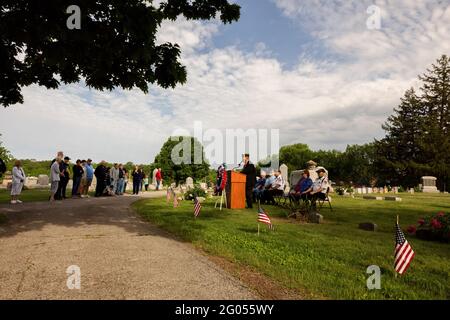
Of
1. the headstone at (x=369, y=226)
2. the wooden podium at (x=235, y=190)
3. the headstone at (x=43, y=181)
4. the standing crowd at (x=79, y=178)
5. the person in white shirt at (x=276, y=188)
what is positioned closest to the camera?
the headstone at (x=369, y=226)

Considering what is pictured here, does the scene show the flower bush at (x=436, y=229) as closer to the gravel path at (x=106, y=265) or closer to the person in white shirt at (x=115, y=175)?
the gravel path at (x=106, y=265)

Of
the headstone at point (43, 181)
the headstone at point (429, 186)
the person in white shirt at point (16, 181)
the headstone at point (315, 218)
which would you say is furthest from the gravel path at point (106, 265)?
the headstone at point (429, 186)

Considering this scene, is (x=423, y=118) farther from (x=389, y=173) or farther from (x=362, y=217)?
(x=362, y=217)

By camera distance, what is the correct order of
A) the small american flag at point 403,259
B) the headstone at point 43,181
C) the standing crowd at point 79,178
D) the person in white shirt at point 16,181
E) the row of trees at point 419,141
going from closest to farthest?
the small american flag at point 403,259 < the person in white shirt at point 16,181 < the standing crowd at point 79,178 < the headstone at point 43,181 < the row of trees at point 419,141

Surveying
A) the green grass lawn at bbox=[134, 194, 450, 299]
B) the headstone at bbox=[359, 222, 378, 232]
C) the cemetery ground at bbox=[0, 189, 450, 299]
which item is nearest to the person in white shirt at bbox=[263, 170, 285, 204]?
the green grass lawn at bbox=[134, 194, 450, 299]

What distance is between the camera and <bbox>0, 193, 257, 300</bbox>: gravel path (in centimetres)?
425

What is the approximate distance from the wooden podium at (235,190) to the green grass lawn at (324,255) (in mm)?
3964

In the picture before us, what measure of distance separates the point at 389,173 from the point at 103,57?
61.9m

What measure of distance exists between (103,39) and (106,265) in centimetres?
532

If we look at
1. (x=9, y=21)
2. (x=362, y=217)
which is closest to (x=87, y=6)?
(x=9, y=21)

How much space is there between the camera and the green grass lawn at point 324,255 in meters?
4.61

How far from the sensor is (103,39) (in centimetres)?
789

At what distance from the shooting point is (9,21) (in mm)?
7309

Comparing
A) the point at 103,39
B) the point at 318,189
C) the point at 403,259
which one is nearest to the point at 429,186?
the point at 318,189
